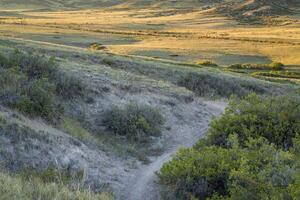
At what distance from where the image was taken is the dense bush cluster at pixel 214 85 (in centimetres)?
2656

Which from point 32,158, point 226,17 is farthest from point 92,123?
point 226,17

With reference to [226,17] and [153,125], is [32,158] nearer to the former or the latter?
[153,125]

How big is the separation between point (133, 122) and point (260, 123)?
403 centimetres

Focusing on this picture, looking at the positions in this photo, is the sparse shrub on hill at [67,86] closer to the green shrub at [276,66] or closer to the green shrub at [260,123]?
the green shrub at [260,123]

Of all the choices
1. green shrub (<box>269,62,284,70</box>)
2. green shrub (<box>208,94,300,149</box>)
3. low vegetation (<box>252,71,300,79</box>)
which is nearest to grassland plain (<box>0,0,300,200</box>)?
green shrub (<box>208,94,300,149</box>)

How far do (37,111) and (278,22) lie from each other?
337ft

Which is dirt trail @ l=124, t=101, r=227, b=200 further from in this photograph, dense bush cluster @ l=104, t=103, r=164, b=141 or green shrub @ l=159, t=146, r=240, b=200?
dense bush cluster @ l=104, t=103, r=164, b=141

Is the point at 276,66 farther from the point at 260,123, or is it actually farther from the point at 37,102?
the point at 37,102

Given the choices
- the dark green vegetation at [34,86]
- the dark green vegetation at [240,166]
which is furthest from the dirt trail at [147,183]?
the dark green vegetation at [34,86]

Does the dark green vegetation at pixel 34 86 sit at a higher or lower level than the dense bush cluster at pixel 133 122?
higher

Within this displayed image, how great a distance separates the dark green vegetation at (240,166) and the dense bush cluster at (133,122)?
219 cm

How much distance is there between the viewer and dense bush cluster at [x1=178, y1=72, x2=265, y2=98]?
87.1 feet

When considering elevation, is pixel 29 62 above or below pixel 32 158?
above

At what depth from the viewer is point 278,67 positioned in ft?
151
